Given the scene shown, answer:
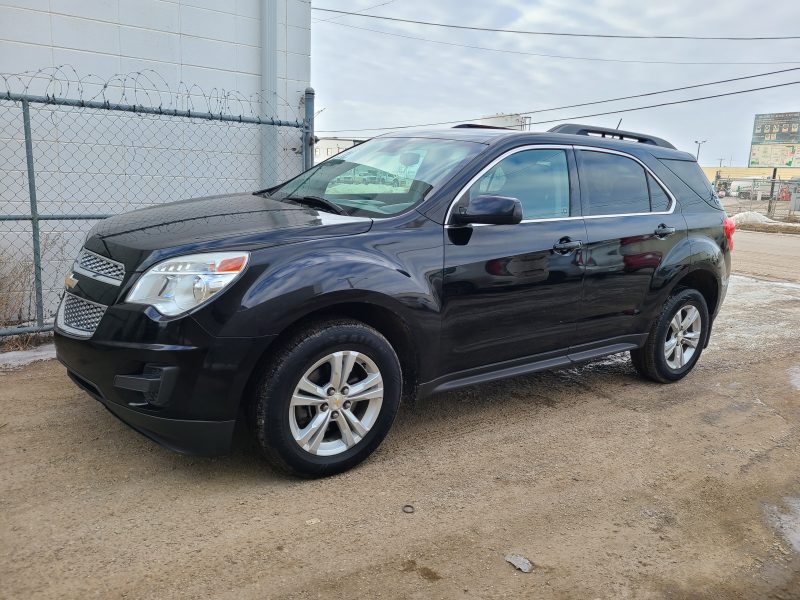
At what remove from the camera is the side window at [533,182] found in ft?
13.2

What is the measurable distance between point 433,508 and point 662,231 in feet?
9.30

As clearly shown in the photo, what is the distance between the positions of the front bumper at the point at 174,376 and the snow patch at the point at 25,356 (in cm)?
234

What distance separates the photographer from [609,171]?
4.72m

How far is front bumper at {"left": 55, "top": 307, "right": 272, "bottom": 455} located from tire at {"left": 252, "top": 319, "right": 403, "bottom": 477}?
161 mm

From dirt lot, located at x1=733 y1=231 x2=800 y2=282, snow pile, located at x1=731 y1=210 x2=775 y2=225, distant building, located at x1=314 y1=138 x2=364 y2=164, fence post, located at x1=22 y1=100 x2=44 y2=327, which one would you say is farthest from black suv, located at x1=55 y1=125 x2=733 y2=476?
snow pile, located at x1=731 y1=210 x2=775 y2=225

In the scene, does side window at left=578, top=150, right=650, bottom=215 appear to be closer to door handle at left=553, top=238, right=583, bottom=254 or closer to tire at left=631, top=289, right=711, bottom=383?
door handle at left=553, top=238, right=583, bottom=254

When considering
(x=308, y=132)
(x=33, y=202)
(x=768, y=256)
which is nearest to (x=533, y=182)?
(x=308, y=132)

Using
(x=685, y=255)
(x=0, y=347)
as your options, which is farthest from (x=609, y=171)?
(x=0, y=347)

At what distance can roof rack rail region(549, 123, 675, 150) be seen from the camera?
4.89 meters

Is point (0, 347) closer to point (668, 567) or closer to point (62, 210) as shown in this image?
point (62, 210)

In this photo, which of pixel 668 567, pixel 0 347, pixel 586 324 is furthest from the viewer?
pixel 0 347

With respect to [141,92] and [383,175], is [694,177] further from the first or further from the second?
[141,92]

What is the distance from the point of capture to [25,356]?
17.1ft

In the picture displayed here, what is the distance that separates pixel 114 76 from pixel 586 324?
209 inches
